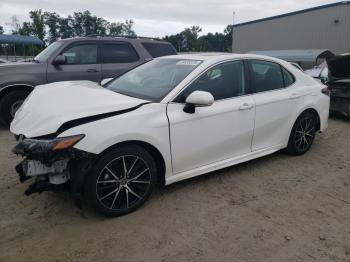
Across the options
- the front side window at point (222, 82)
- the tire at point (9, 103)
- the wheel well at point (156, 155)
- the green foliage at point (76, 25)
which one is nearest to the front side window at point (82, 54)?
the tire at point (9, 103)

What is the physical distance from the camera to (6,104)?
6438 mm

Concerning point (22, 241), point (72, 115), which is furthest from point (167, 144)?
point (22, 241)

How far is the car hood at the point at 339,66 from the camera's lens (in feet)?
24.7

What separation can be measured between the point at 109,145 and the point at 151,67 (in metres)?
1.74

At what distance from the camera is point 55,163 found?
9.98 feet

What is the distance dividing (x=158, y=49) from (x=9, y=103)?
3579 millimetres

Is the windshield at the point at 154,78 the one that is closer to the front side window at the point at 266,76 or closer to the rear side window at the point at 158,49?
the front side window at the point at 266,76

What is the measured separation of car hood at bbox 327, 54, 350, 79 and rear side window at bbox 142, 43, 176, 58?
12.3 feet

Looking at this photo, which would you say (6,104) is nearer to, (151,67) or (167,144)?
(151,67)

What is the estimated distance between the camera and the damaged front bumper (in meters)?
2.90

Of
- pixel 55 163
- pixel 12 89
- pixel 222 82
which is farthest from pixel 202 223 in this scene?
pixel 12 89

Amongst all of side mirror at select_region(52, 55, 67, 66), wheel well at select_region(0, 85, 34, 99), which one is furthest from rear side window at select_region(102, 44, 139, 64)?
wheel well at select_region(0, 85, 34, 99)

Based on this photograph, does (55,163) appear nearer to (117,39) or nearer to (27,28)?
(117,39)

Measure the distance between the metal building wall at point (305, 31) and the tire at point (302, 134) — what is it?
20691 mm
